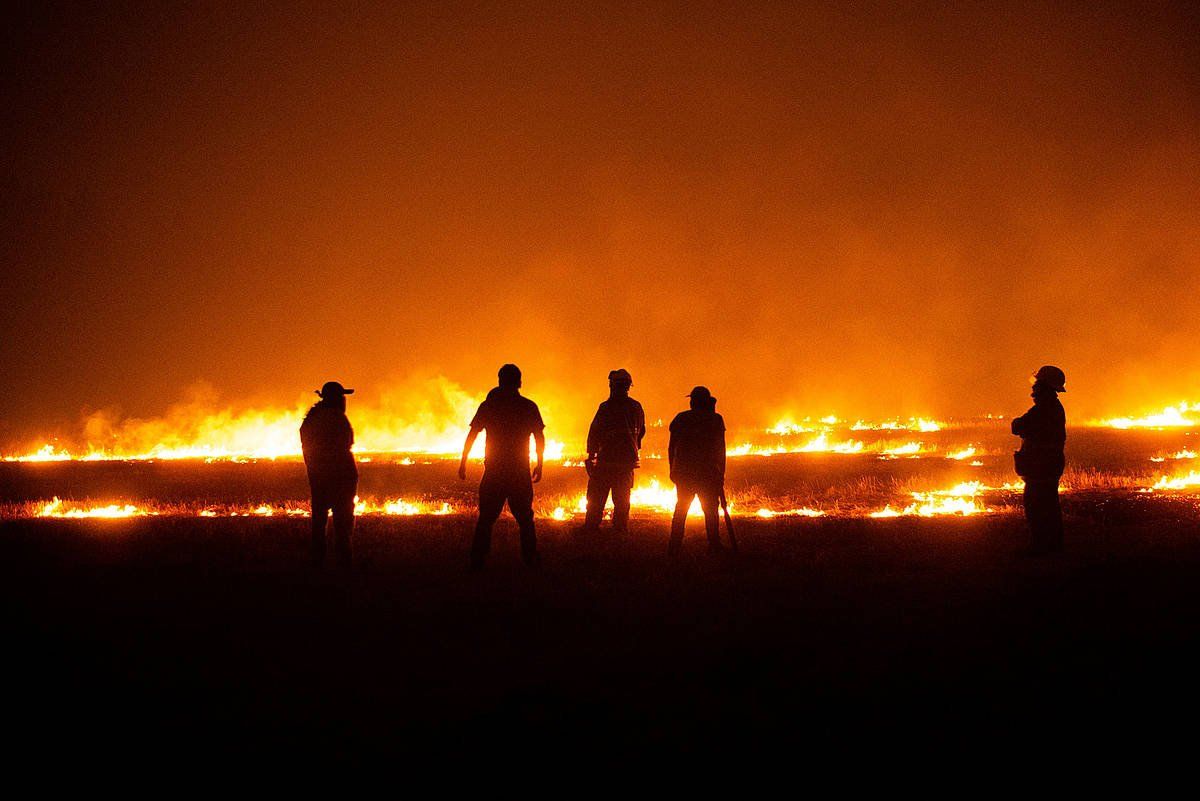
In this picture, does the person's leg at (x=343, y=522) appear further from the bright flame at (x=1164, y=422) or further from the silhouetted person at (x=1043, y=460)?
the bright flame at (x=1164, y=422)

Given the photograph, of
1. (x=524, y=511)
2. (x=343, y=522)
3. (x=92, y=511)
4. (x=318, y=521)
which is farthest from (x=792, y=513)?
(x=92, y=511)

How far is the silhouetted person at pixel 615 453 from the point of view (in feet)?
48.7

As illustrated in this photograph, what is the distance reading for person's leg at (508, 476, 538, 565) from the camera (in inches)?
453

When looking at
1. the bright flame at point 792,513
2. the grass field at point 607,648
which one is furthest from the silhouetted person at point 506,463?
the bright flame at point 792,513

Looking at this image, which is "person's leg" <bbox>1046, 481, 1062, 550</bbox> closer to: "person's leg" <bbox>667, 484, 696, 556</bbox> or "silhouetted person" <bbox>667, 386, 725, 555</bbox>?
"silhouetted person" <bbox>667, 386, 725, 555</bbox>

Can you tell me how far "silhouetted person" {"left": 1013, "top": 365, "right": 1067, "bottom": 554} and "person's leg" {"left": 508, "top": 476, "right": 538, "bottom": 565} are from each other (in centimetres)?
632

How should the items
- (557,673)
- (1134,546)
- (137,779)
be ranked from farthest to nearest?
(1134,546)
(557,673)
(137,779)

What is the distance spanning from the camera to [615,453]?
14867 millimetres

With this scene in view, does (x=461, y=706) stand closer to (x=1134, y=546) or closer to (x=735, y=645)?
(x=735, y=645)

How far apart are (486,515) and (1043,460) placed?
7.30 meters

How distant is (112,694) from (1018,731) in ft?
19.8

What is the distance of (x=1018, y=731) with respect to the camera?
5.78 meters

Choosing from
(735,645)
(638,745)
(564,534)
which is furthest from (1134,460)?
(638,745)

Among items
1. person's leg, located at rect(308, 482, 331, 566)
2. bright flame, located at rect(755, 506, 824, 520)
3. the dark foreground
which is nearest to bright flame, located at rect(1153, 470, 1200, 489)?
bright flame, located at rect(755, 506, 824, 520)
